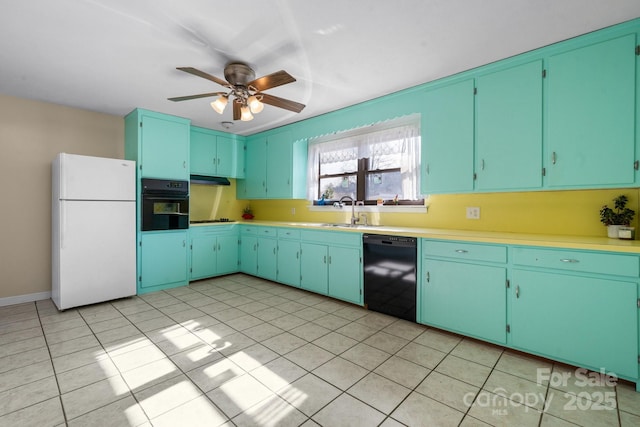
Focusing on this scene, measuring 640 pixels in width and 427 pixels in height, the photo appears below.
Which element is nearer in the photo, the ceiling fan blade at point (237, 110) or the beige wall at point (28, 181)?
the ceiling fan blade at point (237, 110)

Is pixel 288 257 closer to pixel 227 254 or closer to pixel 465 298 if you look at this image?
pixel 227 254

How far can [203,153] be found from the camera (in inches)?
194

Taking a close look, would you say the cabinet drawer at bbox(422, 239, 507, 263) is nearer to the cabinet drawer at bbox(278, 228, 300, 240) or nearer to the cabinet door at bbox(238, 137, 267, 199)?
the cabinet drawer at bbox(278, 228, 300, 240)

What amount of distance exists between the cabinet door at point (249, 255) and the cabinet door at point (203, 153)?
1.31 metres

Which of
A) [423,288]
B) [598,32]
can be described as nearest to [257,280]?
[423,288]

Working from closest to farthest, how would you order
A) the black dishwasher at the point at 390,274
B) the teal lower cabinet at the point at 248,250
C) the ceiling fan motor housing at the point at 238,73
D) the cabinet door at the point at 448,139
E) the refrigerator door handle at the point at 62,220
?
the ceiling fan motor housing at the point at 238,73 → the cabinet door at the point at 448,139 → the black dishwasher at the point at 390,274 → the refrigerator door handle at the point at 62,220 → the teal lower cabinet at the point at 248,250

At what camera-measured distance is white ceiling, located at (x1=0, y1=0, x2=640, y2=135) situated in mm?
1939

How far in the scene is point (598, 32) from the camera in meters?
2.18

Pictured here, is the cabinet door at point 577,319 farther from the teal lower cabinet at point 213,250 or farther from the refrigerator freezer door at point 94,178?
Result: the refrigerator freezer door at point 94,178

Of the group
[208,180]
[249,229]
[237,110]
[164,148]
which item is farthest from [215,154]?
[237,110]

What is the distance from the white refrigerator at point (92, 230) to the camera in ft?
10.8

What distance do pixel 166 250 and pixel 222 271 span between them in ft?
3.25

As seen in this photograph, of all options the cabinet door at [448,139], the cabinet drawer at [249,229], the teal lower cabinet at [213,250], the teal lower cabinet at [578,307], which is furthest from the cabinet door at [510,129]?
the teal lower cabinet at [213,250]

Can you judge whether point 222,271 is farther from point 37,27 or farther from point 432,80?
point 432,80
